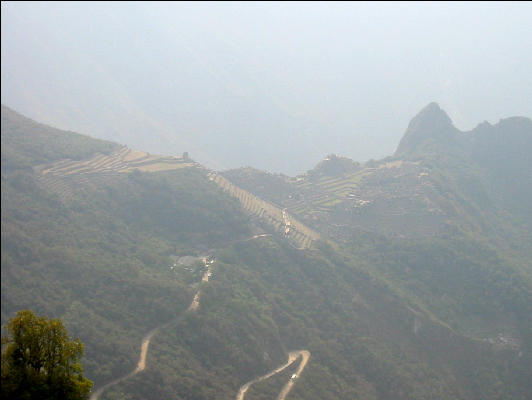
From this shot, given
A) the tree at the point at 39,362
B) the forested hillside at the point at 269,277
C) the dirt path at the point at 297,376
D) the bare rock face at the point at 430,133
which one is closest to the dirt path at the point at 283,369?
the dirt path at the point at 297,376

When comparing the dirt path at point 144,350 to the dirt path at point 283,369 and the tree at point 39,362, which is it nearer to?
the dirt path at point 283,369

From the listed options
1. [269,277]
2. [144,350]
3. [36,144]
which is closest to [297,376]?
[144,350]

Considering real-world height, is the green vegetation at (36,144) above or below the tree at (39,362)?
above

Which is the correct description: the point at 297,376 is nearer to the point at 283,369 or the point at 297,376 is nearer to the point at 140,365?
the point at 283,369

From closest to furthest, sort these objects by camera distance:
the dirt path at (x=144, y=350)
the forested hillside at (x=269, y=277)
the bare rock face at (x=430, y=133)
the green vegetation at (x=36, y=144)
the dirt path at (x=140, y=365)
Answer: the dirt path at (x=140, y=365)
the dirt path at (x=144, y=350)
the forested hillside at (x=269, y=277)
the green vegetation at (x=36, y=144)
the bare rock face at (x=430, y=133)

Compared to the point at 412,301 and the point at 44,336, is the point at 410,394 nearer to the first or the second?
the point at 412,301

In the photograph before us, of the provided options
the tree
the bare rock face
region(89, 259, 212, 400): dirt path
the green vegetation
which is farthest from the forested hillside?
the tree

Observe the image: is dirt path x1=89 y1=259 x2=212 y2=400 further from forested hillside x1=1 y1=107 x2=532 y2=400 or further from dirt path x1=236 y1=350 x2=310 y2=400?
dirt path x1=236 y1=350 x2=310 y2=400
